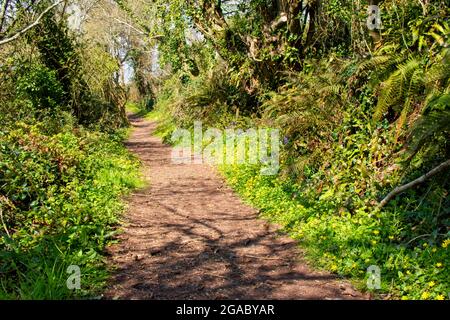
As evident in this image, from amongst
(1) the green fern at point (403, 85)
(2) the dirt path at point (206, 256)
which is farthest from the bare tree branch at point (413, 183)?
(2) the dirt path at point (206, 256)

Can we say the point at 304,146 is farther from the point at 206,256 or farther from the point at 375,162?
the point at 206,256

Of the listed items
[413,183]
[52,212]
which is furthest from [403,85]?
[52,212]

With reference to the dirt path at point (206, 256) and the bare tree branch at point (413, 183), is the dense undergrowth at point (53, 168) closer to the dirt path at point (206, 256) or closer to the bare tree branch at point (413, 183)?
the dirt path at point (206, 256)

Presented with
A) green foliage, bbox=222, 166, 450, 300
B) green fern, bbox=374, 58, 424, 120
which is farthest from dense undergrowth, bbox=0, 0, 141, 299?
green fern, bbox=374, 58, 424, 120

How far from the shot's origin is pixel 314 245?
4.87 meters

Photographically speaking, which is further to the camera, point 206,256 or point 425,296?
point 206,256

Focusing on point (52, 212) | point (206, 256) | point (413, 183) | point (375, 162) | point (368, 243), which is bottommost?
point (206, 256)

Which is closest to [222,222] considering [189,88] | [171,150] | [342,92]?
[342,92]

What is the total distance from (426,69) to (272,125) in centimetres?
419

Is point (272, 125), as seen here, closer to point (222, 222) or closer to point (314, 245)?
point (222, 222)

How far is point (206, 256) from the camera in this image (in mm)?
4898

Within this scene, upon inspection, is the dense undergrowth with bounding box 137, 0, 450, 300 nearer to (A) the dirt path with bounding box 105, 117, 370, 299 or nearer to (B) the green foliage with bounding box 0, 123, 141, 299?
(A) the dirt path with bounding box 105, 117, 370, 299

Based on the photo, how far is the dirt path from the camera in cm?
396

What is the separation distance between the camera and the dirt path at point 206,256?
396cm
